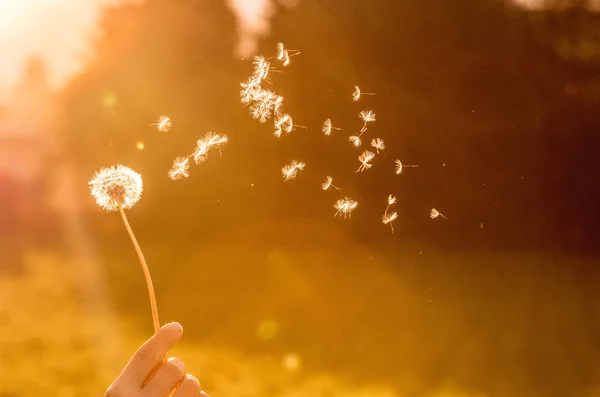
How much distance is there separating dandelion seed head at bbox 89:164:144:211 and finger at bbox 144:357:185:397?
41cm

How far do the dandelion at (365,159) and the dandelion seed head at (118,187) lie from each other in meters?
1.10

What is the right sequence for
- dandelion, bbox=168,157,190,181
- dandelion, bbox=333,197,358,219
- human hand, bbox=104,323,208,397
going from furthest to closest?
dandelion, bbox=333,197,358,219 → dandelion, bbox=168,157,190,181 → human hand, bbox=104,323,208,397

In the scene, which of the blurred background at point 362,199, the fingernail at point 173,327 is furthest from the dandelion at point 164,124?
the fingernail at point 173,327

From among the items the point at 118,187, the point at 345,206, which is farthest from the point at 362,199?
the point at 118,187

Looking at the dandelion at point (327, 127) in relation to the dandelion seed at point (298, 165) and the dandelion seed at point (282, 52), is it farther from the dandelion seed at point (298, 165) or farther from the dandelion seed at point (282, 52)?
the dandelion seed at point (282, 52)

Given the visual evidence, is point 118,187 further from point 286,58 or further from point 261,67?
point 286,58

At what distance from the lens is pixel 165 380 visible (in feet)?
→ 2.67

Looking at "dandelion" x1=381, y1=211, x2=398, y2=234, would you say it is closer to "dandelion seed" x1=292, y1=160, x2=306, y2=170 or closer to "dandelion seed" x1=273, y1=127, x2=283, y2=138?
"dandelion seed" x1=292, y1=160, x2=306, y2=170

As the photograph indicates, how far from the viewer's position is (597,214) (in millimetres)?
2326

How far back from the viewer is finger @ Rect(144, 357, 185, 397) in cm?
80

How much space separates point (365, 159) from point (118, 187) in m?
1.16

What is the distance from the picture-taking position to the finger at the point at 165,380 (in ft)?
2.64

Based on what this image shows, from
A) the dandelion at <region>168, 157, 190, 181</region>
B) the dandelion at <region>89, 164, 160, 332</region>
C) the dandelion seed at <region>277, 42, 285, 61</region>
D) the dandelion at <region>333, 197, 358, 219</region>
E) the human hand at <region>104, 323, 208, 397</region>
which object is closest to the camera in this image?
the human hand at <region>104, 323, 208, 397</region>

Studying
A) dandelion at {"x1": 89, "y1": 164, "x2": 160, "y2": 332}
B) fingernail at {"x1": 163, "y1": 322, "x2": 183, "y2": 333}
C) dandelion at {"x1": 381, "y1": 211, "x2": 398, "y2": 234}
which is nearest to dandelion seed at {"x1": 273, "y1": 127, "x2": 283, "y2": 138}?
dandelion at {"x1": 381, "y1": 211, "x2": 398, "y2": 234}
